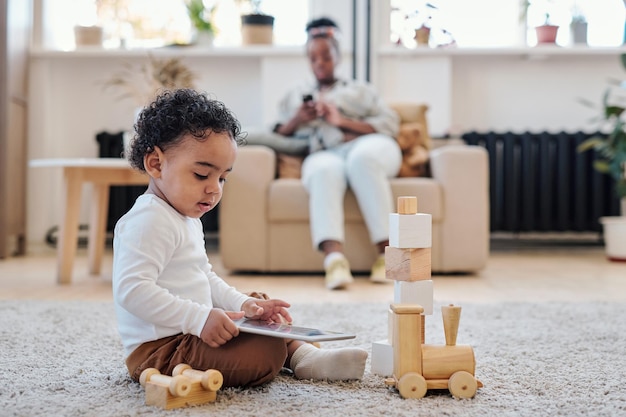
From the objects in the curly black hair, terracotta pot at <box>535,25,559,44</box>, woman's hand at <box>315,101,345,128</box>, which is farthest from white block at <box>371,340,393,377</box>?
terracotta pot at <box>535,25,559,44</box>

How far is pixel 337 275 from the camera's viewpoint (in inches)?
100

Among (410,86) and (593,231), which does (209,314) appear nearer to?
(410,86)

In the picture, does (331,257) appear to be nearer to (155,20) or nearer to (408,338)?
(408,338)

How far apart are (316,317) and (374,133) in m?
1.34

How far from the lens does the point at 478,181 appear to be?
2.97 meters

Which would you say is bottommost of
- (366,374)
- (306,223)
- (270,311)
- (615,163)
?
(366,374)

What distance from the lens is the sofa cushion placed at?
2.92 meters

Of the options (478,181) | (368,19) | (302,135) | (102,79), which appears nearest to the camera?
(478,181)

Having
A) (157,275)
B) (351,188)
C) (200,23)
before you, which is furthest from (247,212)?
(157,275)

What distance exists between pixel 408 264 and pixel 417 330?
112 millimetres

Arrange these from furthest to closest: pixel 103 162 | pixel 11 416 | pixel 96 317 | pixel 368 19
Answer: pixel 368 19 < pixel 103 162 < pixel 96 317 < pixel 11 416

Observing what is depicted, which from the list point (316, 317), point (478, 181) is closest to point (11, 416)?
point (316, 317)

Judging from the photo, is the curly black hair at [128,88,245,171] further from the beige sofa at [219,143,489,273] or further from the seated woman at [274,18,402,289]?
the beige sofa at [219,143,489,273]

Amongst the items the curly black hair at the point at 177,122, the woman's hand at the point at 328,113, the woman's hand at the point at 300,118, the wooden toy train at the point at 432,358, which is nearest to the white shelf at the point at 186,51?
the woman's hand at the point at 300,118
